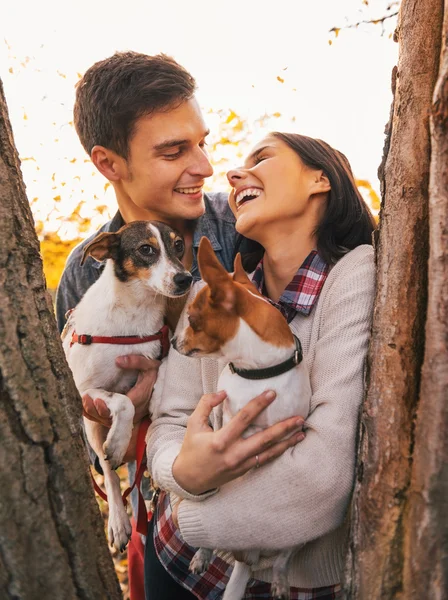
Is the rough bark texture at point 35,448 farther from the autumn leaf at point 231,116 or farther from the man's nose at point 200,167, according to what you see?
the autumn leaf at point 231,116

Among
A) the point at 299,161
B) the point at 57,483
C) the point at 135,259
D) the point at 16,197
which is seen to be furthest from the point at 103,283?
the point at 57,483

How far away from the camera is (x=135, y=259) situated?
2.90 m

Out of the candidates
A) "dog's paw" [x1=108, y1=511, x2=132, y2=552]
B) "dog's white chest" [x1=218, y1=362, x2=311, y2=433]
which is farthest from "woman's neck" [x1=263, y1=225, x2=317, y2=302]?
"dog's paw" [x1=108, y1=511, x2=132, y2=552]

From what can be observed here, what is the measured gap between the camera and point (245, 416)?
1765 millimetres

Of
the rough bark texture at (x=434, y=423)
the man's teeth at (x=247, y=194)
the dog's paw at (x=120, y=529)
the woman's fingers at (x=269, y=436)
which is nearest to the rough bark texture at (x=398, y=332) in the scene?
the rough bark texture at (x=434, y=423)

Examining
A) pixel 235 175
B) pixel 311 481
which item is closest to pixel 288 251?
pixel 235 175

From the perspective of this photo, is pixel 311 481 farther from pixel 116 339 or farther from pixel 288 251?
pixel 116 339

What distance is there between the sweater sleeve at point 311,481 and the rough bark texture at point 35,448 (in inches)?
15.7

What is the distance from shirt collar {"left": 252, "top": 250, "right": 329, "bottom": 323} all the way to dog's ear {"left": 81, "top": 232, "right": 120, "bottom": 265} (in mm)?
1148

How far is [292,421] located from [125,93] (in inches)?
90.4

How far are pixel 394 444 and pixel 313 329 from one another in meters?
0.69

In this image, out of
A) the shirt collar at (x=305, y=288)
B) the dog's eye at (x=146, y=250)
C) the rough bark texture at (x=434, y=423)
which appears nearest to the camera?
the rough bark texture at (x=434, y=423)

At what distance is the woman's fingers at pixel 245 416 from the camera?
1.76 m

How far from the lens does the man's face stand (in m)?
3.07
